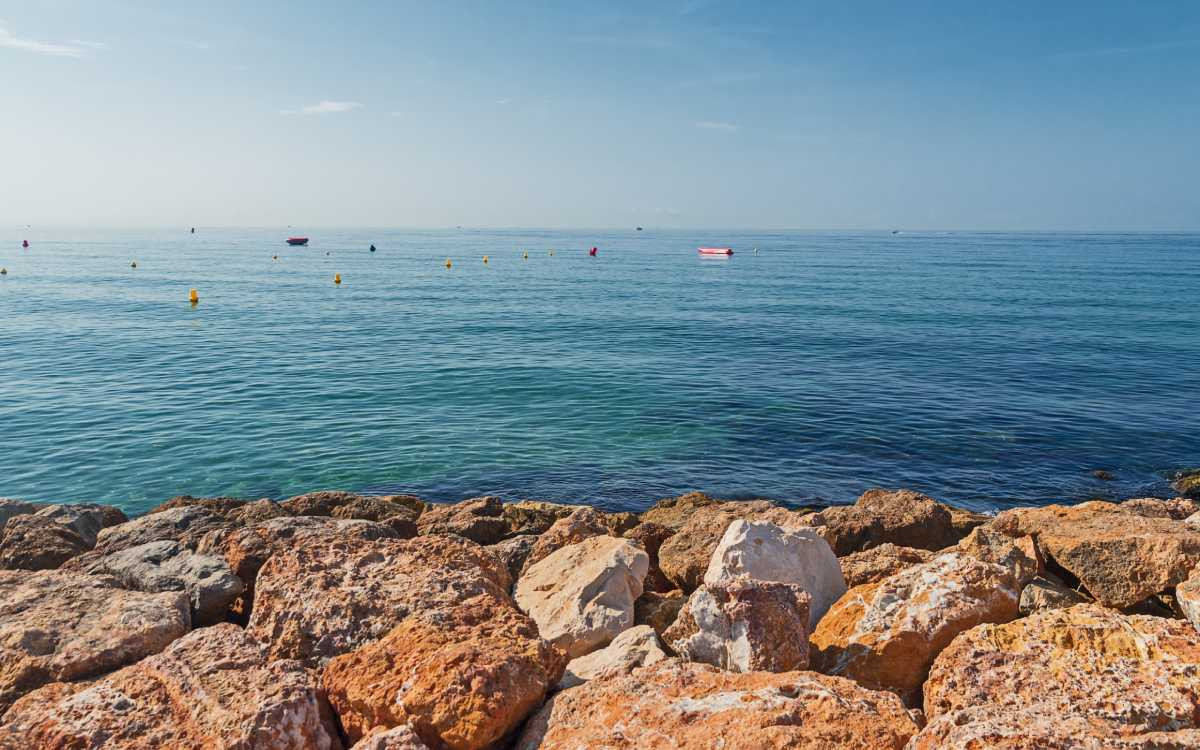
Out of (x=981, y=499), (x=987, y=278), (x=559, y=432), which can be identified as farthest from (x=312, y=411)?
(x=987, y=278)

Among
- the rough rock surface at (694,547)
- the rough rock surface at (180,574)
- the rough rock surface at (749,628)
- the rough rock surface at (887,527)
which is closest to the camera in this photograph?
the rough rock surface at (749,628)

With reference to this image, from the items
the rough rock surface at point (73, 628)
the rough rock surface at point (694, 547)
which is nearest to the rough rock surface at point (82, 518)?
the rough rock surface at point (73, 628)

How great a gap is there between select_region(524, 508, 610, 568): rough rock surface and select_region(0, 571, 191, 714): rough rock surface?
A: 451 centimetres

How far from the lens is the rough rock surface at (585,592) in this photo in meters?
7.53

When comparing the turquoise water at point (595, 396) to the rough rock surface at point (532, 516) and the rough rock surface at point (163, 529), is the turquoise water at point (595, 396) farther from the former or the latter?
the rough rock surface at point (163, 529)

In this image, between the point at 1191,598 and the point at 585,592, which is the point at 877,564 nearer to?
the point at 1191,598

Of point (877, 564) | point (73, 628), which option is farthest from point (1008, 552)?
point (73, 628)

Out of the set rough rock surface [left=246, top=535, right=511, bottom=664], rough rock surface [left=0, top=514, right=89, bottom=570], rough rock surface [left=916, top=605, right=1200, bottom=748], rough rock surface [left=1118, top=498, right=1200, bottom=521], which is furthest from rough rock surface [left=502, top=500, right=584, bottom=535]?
rough rock surface [left=1118, top=498, right=1200, bottom=521]

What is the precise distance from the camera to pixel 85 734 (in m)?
5.06

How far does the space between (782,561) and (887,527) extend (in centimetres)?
525

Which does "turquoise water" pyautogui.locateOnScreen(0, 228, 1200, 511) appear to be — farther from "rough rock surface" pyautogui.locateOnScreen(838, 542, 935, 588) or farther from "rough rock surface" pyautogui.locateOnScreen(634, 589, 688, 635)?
"rough rock surface" pyautogui.locateOnScreen(838, 542, 935, 588)

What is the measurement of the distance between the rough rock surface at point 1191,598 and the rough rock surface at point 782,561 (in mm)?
3044

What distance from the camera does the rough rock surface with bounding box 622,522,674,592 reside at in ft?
34.1

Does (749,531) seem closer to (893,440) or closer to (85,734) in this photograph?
(85,734)
